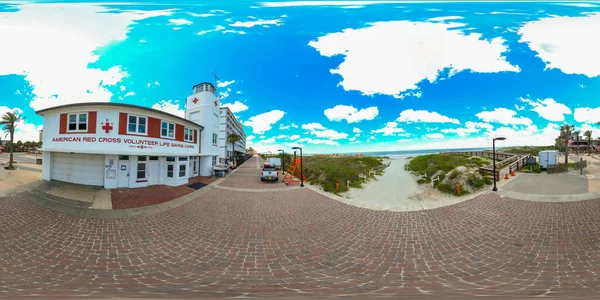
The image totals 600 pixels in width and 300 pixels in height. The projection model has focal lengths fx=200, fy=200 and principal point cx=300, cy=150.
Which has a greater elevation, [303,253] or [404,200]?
[404,200]

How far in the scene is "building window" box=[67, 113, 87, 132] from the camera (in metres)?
9.23

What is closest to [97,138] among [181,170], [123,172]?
[123,172]

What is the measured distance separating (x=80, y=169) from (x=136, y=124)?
9.55 ft

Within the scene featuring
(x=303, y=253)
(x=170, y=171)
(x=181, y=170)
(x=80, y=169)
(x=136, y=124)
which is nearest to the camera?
(x=303, y=253)

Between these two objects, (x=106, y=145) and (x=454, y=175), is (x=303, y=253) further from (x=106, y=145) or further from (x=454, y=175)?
(x=454, y=175)

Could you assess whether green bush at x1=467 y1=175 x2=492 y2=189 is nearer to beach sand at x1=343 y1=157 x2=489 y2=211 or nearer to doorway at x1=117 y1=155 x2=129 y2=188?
beach sand at x1=343 y1=157 x2=489 y2=211

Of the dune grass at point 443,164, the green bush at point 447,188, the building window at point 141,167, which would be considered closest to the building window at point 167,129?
the building window at point 141,167

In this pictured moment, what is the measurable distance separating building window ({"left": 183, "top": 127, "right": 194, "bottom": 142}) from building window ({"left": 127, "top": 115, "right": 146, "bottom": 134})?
9.52 feet

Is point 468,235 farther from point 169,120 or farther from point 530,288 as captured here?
point 169,120

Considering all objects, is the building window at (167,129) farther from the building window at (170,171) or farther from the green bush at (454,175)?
the green bush at (454,175)

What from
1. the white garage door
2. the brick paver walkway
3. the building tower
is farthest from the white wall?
the building tower

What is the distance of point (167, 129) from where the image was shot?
38.8 ft

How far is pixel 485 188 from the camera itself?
33.2 feet

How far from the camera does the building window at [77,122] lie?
363 inches
